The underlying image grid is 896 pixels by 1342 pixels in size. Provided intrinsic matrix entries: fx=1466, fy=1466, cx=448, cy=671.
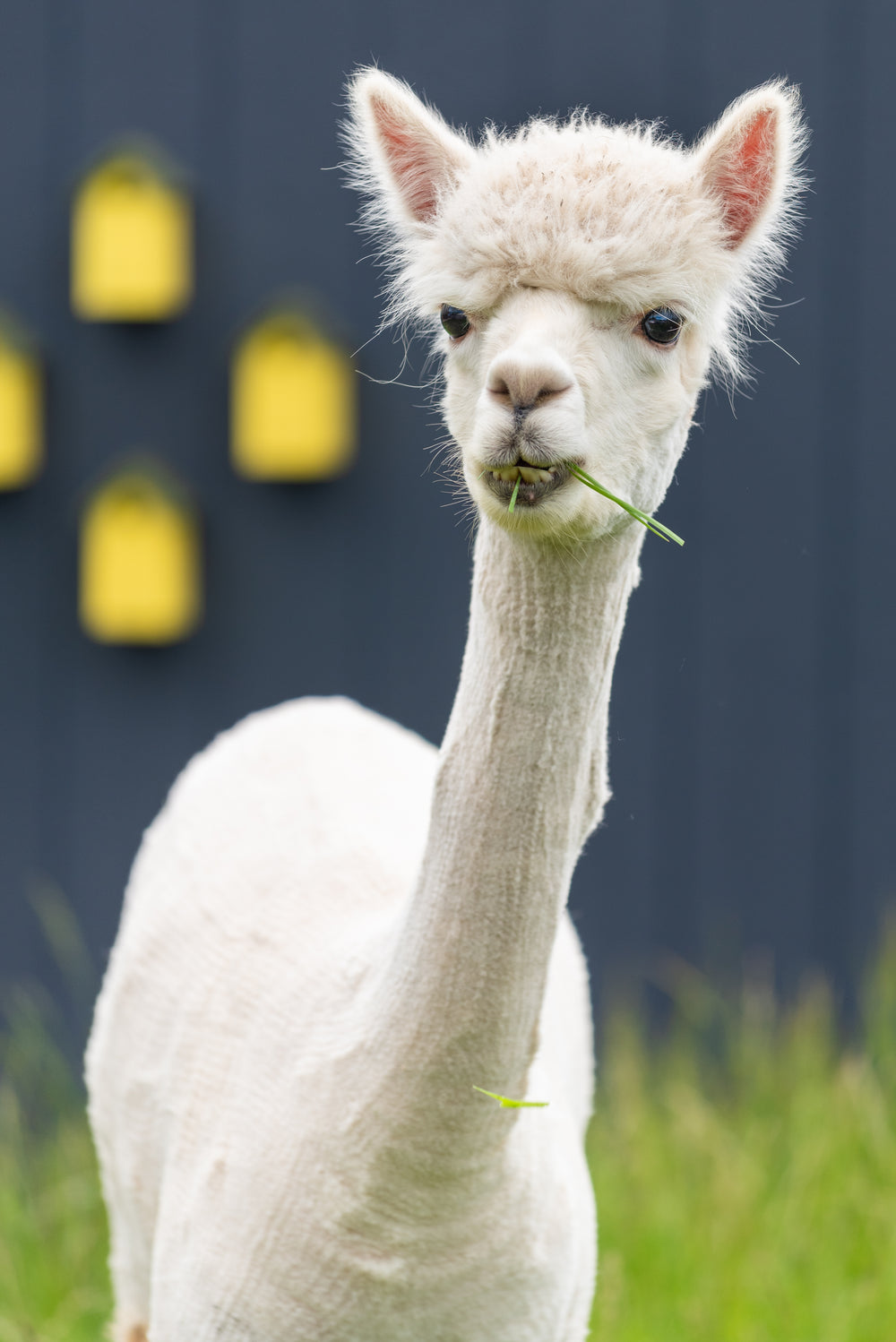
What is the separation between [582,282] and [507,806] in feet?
1.28

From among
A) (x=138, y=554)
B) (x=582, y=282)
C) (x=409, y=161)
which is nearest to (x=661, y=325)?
(x=582, y=282)

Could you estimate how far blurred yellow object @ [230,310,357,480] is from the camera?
2898 mm

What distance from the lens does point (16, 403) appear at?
2.95m

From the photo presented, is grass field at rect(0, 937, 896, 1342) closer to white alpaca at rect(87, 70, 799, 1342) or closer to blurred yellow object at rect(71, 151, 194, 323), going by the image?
white alpaca at rect(87, 70, 799, 1342)

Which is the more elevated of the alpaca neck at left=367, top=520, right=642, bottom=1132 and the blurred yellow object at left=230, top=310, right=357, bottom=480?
the blurred yellow object at left=230, top=310, right=357, bottom=480

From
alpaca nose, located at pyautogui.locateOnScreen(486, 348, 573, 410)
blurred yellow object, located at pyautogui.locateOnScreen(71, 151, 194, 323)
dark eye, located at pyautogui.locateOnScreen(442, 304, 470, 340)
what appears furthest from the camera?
blurred yellow object, located at pyautogui.locateOnScreen(71, 151, 194, 323)

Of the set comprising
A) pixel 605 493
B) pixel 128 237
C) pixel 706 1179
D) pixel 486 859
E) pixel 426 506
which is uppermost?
pixel 128 237

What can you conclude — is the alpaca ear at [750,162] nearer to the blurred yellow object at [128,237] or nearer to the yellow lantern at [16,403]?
the blurred yellow object at [128,237]

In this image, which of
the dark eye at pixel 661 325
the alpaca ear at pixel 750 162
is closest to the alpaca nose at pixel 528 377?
the dark eye at pixel 661 325

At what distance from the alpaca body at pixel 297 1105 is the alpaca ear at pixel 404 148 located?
0.61 m

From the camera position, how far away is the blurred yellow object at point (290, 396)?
114 inches

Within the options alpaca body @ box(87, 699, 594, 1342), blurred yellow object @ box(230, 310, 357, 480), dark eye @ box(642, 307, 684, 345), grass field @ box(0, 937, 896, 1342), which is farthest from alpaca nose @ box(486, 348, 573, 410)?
blurred yellow object @ box(230, 310, 357, 480)

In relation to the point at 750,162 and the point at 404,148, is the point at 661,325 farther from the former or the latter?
the point at 404,148

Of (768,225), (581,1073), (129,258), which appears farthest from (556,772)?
(129,258)
